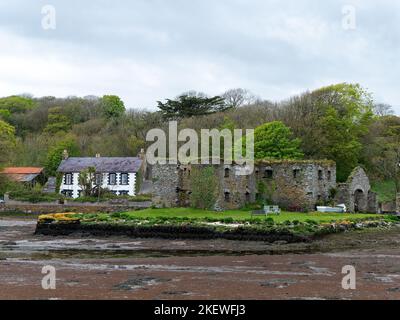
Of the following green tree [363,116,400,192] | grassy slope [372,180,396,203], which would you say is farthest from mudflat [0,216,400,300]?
green tree [363,116,400,192]

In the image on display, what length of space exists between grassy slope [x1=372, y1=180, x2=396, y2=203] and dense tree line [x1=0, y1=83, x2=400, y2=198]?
2.80 feet

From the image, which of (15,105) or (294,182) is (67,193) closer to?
(294,182)

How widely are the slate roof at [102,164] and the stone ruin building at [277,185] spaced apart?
948 inches

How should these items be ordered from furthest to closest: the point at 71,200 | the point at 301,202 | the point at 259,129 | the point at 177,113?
1. the point at 177,113
2. the point at 71,200
3. the point at 259,129
4. the point at 301,202

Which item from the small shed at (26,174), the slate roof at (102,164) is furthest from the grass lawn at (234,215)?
the small shed at (26,174)

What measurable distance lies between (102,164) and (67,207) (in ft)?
41.3

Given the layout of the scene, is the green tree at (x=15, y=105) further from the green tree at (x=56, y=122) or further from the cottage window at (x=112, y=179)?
the cottage window at (x=112, y=179)

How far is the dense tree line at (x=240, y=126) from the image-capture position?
58.9m

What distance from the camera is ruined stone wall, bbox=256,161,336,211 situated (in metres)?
45.9

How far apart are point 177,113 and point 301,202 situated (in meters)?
40.4

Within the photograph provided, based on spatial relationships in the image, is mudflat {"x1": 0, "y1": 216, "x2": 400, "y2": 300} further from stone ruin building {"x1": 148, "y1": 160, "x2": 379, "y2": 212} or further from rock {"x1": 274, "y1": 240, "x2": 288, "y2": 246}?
stone ruin building {"x1": 148, "y1": 160, "x2": 379, "y2": 212}
